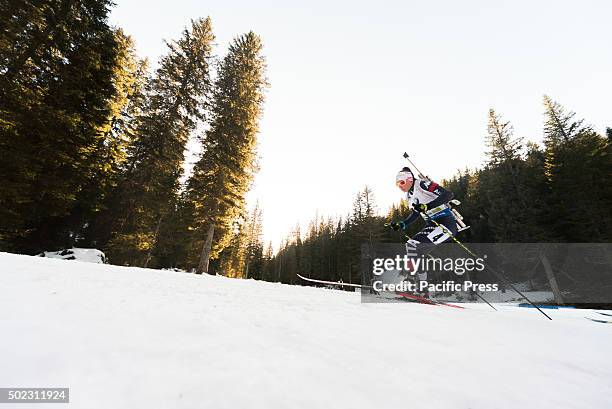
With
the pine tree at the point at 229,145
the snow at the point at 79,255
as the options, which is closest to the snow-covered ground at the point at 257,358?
the snow at the point at 79,255

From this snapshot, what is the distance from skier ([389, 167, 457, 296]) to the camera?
707 centimetres

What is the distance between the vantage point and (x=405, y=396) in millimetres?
1617

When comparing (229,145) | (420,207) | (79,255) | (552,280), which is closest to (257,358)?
(420,207)

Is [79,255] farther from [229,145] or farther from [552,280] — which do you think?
[552,280]

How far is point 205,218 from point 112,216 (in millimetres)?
6151

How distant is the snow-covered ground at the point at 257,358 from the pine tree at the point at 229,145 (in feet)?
42.0

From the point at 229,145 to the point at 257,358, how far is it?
1613 centimetres

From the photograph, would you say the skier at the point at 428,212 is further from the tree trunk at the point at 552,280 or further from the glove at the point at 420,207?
the tree trunk at the point at 552,280

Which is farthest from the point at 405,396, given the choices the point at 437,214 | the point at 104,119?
the point at 104,119

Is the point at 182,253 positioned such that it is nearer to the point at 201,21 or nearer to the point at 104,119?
the point at 104,119

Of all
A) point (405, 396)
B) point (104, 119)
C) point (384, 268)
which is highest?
point (104, 119)

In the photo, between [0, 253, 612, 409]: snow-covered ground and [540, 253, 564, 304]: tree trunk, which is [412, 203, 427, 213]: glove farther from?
[540, 253, 564, 304]: tree trunk

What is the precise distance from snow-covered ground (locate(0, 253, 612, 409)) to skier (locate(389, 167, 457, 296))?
3731 mm

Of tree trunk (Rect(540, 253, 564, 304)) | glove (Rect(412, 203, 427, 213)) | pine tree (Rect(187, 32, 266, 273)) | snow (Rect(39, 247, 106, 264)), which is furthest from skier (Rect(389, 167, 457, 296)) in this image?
tree trunk (Rect(540, 253, 564, 304))
